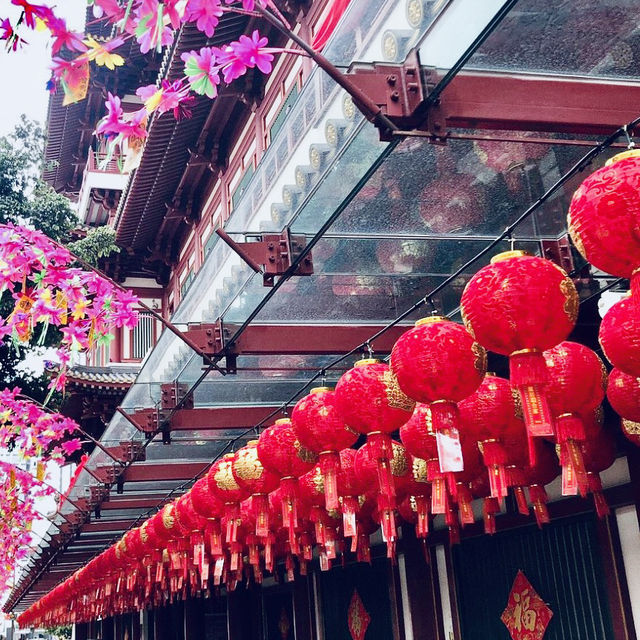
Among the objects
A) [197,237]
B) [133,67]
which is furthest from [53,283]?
[133,67]

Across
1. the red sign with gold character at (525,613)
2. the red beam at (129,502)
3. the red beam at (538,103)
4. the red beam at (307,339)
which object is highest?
the red beam at (129,502)

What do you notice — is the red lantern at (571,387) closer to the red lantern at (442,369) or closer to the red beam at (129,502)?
the red lantern at (442,369)

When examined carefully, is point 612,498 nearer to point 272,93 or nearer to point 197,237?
point 272,93

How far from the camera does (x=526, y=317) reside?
10.1 feet

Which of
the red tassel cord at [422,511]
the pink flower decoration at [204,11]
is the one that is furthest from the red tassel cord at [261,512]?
the pink flower decoration at [204,11]

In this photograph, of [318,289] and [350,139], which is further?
[318,289]

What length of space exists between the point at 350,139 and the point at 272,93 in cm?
663

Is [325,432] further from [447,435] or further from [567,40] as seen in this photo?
[567,40]

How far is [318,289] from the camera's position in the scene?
217 inches

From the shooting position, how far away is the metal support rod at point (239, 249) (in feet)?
14.3

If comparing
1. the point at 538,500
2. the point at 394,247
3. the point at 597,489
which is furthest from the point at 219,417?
the point at 597,489

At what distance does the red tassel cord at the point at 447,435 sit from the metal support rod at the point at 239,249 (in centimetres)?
133

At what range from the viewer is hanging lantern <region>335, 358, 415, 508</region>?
4238mm

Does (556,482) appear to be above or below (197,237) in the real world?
below
